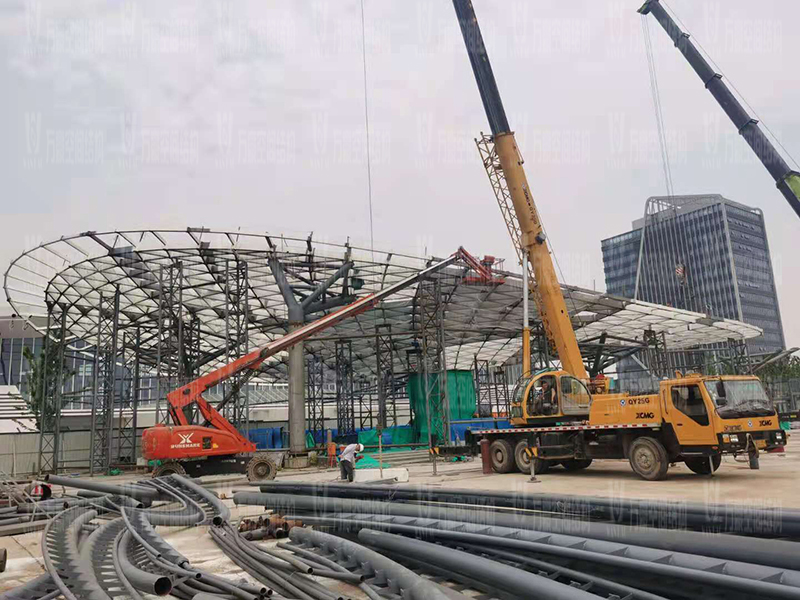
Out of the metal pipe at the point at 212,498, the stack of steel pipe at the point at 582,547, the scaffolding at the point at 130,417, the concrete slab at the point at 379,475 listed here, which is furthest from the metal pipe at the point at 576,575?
the scaffolding at the point at 130,417

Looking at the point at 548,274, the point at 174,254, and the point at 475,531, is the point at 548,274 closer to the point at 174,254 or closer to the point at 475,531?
the point at 475,531

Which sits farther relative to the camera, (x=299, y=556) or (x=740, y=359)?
(x=740, y=359)

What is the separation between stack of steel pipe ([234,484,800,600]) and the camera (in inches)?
206

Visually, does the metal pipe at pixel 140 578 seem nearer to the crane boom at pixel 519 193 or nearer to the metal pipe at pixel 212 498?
the metal pipe at pixel 212 498

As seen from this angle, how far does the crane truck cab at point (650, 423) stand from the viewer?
13914mm

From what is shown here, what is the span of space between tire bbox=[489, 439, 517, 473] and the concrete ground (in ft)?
1.24

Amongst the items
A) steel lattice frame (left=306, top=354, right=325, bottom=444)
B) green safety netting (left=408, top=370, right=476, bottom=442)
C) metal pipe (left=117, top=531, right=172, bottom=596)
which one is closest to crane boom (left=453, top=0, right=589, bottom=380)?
metal pipe (left=117, top=531, right=172, bottom=596)

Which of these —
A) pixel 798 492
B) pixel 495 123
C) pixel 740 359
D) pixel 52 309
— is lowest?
pixel 798 492

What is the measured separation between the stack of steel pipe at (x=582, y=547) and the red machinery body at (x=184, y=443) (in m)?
10.5

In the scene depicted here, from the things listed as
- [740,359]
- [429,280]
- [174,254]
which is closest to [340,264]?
[429,280]

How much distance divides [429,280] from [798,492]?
19712 millimetres

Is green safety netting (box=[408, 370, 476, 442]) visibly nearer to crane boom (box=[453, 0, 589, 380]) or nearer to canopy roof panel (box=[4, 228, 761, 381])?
canopy roof panel (box=[4, 228, 761, 381])

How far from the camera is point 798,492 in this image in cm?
1166

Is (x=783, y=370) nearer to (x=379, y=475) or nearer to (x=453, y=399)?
(x=453, y=399)
